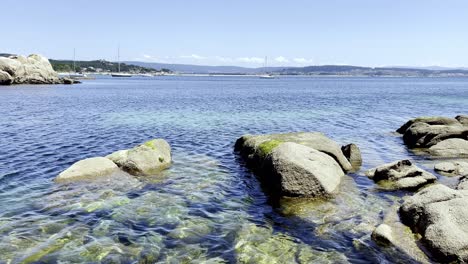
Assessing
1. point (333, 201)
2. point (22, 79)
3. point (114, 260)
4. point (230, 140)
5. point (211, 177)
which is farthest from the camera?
point (22, 79)

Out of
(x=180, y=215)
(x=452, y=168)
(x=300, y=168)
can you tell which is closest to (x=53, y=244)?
(x=180, y=215)

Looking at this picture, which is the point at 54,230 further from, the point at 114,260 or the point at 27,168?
the point at 27,168

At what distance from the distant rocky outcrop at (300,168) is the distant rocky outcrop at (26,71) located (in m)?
105

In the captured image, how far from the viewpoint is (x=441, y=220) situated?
11.5 meters

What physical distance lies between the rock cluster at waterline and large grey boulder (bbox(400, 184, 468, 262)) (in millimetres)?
11908

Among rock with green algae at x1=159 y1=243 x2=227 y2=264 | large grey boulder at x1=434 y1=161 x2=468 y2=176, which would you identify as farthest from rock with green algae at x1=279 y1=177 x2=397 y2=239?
large grey boulder at x1=434 y1=161 x2=468 y2=176

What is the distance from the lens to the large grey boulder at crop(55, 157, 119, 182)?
1775 cm

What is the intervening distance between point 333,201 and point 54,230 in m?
10.1

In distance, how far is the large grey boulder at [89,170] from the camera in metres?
17.8

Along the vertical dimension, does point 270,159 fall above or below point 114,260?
above

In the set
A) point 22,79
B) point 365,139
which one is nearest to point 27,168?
point 365,139

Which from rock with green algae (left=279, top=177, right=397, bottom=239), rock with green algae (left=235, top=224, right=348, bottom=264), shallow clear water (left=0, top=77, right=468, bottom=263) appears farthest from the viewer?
rock with green algae (left=279, top=177, right=397, bottom=239)

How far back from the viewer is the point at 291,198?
1572 cm

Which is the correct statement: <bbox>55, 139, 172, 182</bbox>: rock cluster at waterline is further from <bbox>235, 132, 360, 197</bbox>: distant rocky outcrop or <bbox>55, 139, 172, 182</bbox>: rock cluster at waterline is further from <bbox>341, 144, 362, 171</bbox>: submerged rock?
<bbox>341, 144, 362, 171</bbox>: submerged rock
